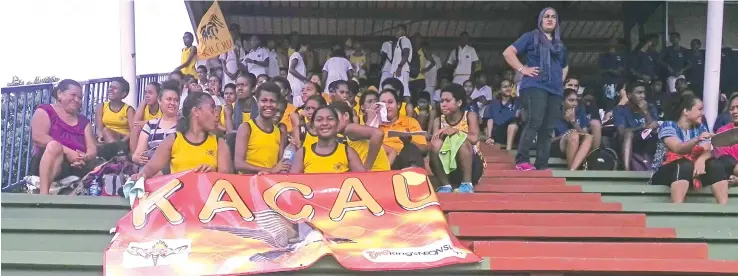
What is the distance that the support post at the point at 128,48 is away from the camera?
23.1 ft

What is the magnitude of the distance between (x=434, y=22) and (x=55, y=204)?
27.4ft

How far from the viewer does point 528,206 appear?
15.8 feet

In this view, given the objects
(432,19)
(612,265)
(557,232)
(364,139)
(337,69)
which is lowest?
(612,265)

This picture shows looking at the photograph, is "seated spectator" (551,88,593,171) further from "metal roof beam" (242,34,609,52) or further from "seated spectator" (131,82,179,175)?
"metal roof beam" (242,34,609,52)

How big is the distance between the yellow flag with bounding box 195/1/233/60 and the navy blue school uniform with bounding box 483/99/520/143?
3.02 m

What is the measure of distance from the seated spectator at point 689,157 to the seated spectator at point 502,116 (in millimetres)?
1870

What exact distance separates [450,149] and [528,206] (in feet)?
2.17

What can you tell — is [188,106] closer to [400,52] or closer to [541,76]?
[541,76]

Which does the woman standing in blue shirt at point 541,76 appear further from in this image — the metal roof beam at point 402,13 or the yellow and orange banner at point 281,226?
the metal roof beam at point 402,13

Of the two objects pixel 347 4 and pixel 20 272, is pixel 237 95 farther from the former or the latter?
pixel 347 4

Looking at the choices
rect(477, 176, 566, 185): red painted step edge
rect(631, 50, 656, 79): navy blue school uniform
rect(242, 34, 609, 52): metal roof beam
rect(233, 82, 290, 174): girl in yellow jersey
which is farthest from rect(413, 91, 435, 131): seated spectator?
rect(242, 34, 609, 52): metal roof beam

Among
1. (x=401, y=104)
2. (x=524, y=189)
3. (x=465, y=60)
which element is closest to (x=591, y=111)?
(x=401, y=104)

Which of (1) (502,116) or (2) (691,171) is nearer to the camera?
(2) (691,171)

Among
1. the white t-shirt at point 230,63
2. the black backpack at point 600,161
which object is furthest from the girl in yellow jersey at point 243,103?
the white t-shirt at point 230,63
